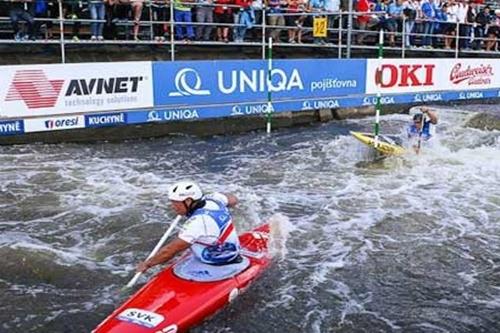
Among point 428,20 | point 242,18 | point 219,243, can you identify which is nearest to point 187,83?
point 242,18

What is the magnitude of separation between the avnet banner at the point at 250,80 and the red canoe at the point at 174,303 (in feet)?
28.3

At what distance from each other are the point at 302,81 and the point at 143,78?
4417 millimetres

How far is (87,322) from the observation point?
658cm

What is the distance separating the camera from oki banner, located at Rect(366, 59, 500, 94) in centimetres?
1847

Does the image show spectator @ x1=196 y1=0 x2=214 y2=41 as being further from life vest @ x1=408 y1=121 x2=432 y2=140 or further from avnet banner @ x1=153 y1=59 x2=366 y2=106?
life vest @ x1=408 y1=121 x2=432 y2=140

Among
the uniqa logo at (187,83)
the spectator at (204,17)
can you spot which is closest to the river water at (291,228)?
the uniqa logo at (187,83)

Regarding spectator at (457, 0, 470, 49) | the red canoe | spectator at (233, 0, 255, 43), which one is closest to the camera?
the red canoe

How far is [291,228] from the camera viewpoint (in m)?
9.30

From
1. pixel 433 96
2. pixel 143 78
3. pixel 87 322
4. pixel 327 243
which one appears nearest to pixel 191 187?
pixel 87 322

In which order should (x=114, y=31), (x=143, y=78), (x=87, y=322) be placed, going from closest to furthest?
(x=87, y=322)
(x=143, y=78)
(x=114, y=31)

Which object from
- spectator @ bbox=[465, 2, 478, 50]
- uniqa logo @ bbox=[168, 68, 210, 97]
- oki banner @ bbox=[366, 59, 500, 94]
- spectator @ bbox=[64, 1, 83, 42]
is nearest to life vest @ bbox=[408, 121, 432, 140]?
oki banner @ bbox=[366, 59, 500, 94]

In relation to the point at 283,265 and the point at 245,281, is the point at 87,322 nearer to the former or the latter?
the point at 245,281

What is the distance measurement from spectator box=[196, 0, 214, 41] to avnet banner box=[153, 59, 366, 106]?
148 cm

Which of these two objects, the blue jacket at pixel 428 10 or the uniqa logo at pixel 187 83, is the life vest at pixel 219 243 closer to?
the uniqa logo at pixel 187 83
